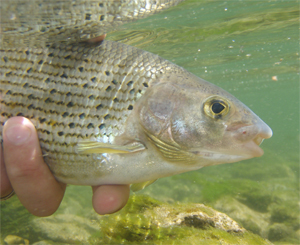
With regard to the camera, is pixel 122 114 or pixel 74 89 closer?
pixel 122 114

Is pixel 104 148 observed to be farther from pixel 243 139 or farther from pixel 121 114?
pixel 243 139

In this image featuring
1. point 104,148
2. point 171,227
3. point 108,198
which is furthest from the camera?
point 171,227

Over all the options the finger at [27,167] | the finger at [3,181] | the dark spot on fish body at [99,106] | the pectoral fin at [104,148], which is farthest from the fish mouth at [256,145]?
the finger at [3,181]

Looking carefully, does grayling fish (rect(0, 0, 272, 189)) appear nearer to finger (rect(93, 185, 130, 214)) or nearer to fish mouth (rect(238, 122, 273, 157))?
fish mouth (rect(238, 122, 273, 157))

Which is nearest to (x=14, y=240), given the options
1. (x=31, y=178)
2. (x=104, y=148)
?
(x=31, y=178)

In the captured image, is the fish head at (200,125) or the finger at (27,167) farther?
the finger at (27,167)

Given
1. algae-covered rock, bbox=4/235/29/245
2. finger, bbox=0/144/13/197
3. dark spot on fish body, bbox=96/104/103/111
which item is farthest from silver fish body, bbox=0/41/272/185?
algae-covered rock, bbox=4/235/29/245

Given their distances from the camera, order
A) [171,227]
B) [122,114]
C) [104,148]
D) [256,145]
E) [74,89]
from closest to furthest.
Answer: [104,148] → [256,145] → [122,114] → [74,89] → [171,227]

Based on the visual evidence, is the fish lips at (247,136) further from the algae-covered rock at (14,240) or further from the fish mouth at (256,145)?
the algae-covered rock at (14,240)
